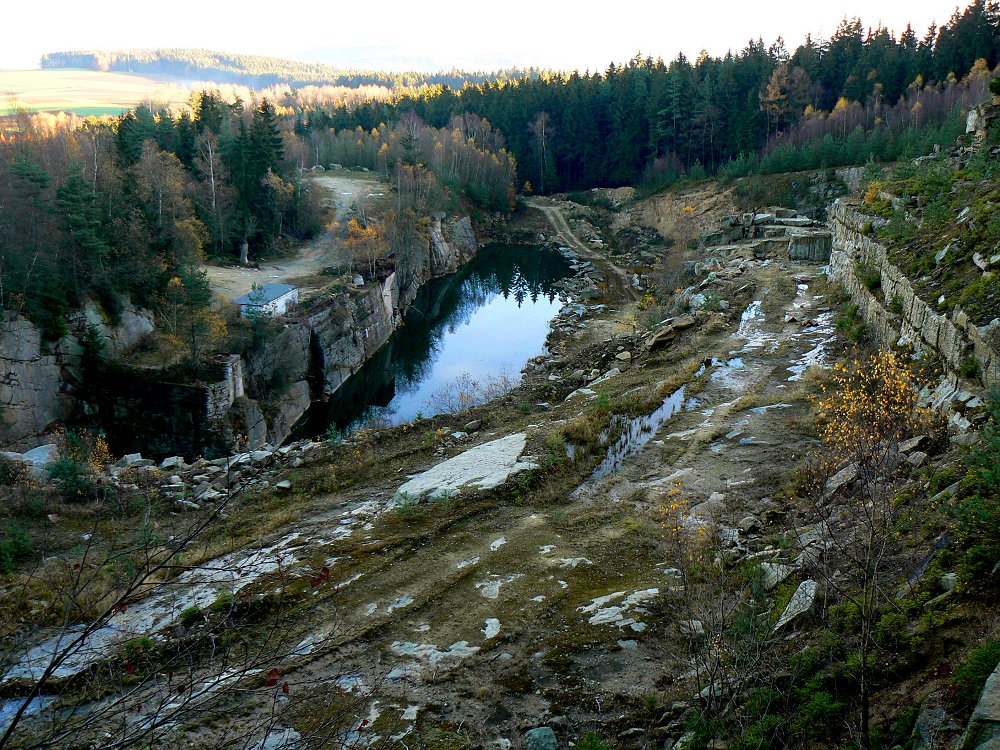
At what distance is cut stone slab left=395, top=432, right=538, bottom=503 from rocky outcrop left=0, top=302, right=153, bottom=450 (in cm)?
1401

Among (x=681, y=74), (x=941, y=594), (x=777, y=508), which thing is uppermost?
(x=681, y=74)

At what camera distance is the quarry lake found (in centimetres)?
2730

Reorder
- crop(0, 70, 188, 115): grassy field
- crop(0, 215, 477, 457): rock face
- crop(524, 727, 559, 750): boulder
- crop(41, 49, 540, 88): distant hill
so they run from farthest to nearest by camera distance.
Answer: crop(41, 49, 540, 88): distant hill → crop(0, 70, 188, 115): grassy field → crop(0, 215, 477, 457): rock face → crop(524, 727, 559, 750): boulder

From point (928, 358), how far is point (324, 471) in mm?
11101

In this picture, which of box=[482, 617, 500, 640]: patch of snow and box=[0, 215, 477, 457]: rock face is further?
box=[0, 215, 477, 457]: rock face

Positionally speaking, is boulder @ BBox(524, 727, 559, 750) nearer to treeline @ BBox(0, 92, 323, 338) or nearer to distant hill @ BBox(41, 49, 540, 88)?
treeline @ BBox(0, 92, 323, 338)

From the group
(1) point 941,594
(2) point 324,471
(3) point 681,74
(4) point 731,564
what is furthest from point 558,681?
(3) point 681,74

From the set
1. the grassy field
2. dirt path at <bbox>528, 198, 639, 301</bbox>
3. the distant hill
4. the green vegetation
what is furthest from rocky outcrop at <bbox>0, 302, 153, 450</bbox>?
the distant hill

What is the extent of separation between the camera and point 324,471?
1391cm

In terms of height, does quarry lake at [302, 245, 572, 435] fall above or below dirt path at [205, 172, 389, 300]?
below

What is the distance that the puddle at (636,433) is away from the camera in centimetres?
1251

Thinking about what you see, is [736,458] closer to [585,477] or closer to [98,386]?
[585,477]

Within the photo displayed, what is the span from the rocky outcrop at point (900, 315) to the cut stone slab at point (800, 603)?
390 cm

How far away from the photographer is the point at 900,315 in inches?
528
